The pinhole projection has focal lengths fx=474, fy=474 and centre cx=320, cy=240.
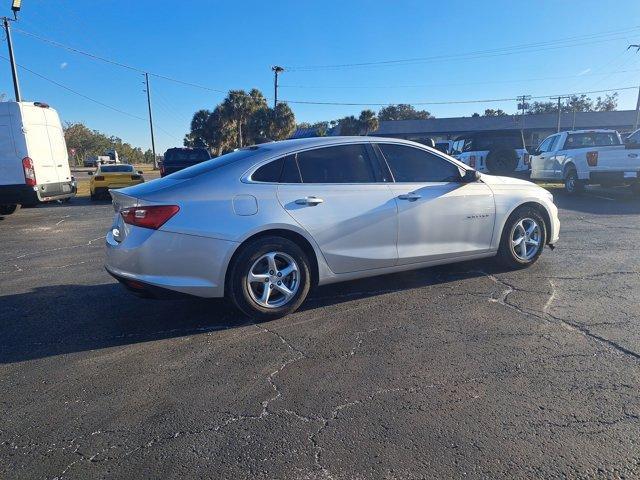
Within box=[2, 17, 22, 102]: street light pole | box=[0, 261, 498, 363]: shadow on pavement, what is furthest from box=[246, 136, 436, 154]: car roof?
box=[2, 17, 22, 102]: street light pole

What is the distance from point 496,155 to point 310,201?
13803mm

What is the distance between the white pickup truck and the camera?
12204 millimetres

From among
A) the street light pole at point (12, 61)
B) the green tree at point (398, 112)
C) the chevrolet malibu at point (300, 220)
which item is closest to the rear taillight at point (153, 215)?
the chevrolet malibu at point (300, 220)

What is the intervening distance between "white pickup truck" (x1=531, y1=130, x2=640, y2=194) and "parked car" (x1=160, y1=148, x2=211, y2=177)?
39.6ft

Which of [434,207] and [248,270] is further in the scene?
[434,207]

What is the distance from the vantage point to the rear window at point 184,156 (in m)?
17.8

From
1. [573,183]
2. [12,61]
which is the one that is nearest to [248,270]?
[573,183]

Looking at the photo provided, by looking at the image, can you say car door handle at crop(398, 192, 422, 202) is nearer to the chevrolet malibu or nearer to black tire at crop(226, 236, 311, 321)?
the chevrolet malibu

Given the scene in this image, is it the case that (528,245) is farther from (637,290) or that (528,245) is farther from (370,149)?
(370,149)

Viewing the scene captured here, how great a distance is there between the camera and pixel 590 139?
1427 cm

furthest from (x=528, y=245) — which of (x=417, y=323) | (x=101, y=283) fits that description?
(x=101, y=283)

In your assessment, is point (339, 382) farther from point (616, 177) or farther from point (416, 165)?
point (616, 177)

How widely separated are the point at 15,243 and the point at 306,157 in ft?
22.0

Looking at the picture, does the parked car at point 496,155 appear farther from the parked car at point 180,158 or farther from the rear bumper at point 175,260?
the rear bumper at point 175,260
